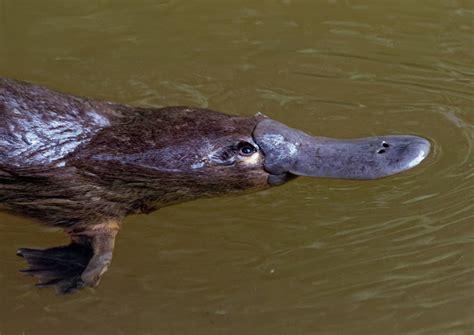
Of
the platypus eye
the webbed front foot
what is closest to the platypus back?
the webbed front foot

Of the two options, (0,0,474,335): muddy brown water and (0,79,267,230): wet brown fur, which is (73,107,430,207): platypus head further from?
(0,0,474,335): muddy brown water

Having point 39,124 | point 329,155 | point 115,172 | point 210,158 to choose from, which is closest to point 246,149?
point 210,158

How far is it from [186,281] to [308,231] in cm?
65

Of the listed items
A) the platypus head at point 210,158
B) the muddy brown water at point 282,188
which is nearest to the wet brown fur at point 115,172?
the platypus head at point 210,158

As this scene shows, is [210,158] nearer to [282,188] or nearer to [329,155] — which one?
[329,155]

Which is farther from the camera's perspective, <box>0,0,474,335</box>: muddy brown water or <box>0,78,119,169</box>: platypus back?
<box>0,0,474,335</box>: muddy brown water

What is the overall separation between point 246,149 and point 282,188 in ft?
2.13

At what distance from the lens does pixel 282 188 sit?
4609 mm

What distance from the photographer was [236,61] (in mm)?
5543

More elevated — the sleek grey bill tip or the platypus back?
the platypus back

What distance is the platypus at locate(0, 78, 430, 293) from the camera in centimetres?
394

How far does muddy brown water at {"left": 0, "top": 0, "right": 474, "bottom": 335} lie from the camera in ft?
13.1

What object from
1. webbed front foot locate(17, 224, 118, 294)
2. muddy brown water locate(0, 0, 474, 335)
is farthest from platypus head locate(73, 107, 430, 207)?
muddy brown water locate(0, 0, 474, 335)

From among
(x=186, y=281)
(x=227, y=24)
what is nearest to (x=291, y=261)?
(x=186, y=281)
